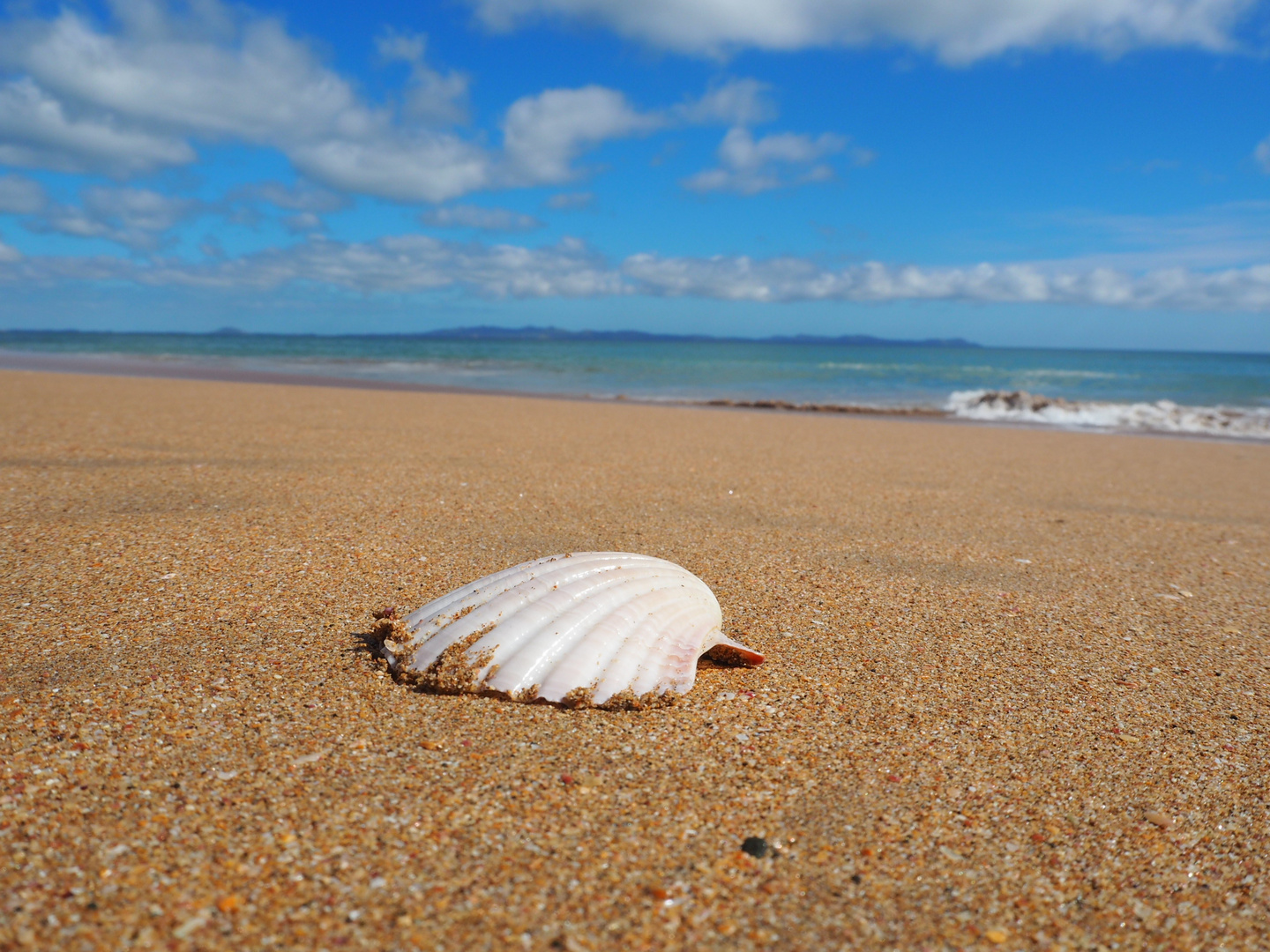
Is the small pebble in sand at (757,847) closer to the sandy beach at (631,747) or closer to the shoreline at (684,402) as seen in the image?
the sandy beach at (631,747)

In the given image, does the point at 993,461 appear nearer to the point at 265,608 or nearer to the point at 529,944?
the point at 265,608

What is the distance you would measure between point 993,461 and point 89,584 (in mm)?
7258

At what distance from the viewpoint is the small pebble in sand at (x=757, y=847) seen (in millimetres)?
1652

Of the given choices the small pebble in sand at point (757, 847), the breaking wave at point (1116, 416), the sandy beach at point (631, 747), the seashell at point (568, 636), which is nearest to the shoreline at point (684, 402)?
the breaking wave at point (1116, 416)

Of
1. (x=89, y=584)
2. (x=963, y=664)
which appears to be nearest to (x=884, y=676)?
(x=963, y=664)

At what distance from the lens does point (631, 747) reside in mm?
2043

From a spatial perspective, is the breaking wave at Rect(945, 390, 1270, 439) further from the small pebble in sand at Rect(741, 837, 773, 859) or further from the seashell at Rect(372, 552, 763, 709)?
the small pebble in sand at Rect(741, 837, 773, 859)

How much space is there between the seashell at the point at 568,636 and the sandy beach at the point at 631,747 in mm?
73

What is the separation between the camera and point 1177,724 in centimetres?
232

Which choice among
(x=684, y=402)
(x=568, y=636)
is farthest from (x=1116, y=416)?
(x=568, y=636)

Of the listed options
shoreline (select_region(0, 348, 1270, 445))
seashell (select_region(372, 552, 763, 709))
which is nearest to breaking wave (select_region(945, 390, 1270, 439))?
shoreline (select_region(0, 348, 1270, 445))

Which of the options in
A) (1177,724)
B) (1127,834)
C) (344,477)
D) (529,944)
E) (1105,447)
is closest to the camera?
(529,944)

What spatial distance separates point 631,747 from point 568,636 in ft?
1.27

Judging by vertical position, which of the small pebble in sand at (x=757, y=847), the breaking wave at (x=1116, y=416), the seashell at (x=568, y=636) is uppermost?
the breaking wave at (x=1116, y=416)
